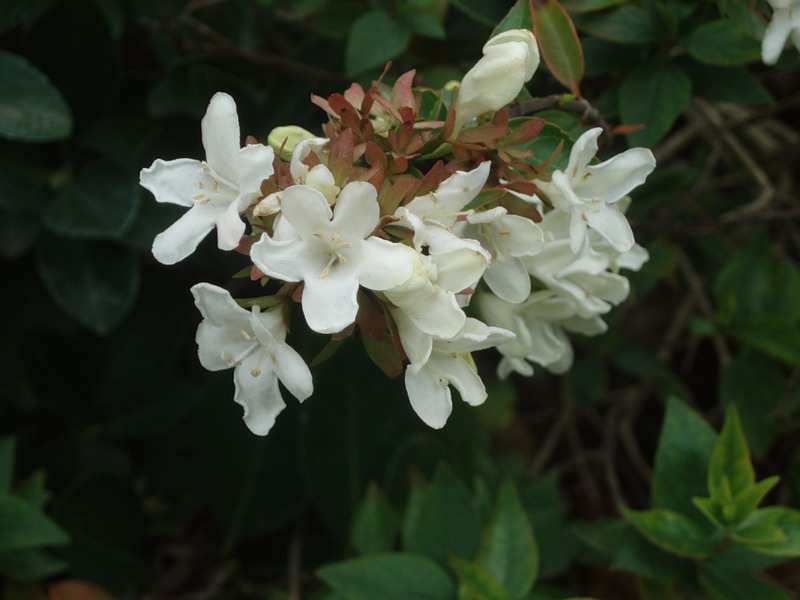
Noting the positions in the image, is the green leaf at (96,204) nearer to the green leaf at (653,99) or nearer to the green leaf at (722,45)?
the green leaf at (653,99)

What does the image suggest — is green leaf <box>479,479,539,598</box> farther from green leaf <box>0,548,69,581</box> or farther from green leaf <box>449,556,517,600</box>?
green leaf <box>0,548,69,581</box>

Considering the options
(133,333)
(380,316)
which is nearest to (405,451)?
(133,333)

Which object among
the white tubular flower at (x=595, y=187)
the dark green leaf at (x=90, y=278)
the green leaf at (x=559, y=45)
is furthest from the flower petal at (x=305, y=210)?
the dark green leaf at (x=90, y=278)

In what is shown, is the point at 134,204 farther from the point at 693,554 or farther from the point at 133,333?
the point at 693,554

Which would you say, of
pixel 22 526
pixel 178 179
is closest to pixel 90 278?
pixel 22 526

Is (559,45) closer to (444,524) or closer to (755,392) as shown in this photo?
(444,524)

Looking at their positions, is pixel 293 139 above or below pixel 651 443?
above

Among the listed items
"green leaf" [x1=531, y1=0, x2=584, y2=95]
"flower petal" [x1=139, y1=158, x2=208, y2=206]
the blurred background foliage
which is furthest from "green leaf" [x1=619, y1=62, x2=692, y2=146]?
"flower petal" [x1=139, y1=158, x2=208, y2=206]
